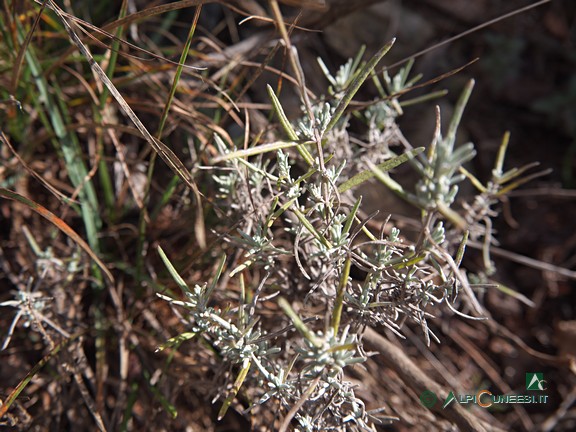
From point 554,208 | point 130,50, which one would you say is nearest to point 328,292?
point 130,50

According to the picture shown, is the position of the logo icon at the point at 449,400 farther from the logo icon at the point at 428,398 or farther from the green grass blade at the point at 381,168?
the green grass blade at the point at 381,168

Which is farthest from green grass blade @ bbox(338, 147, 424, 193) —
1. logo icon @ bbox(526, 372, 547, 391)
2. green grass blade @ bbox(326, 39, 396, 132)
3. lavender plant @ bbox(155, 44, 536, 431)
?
logo icon @ bbox(526, 372, 547, 391)

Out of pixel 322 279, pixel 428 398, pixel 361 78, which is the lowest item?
pixel 428 398

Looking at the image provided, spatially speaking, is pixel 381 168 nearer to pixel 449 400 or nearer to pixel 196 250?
pixel 449 400

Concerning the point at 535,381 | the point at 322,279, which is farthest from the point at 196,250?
the point at 535,381

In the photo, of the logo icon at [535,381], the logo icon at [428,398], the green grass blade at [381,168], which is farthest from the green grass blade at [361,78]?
the logo icon at [535,381]
